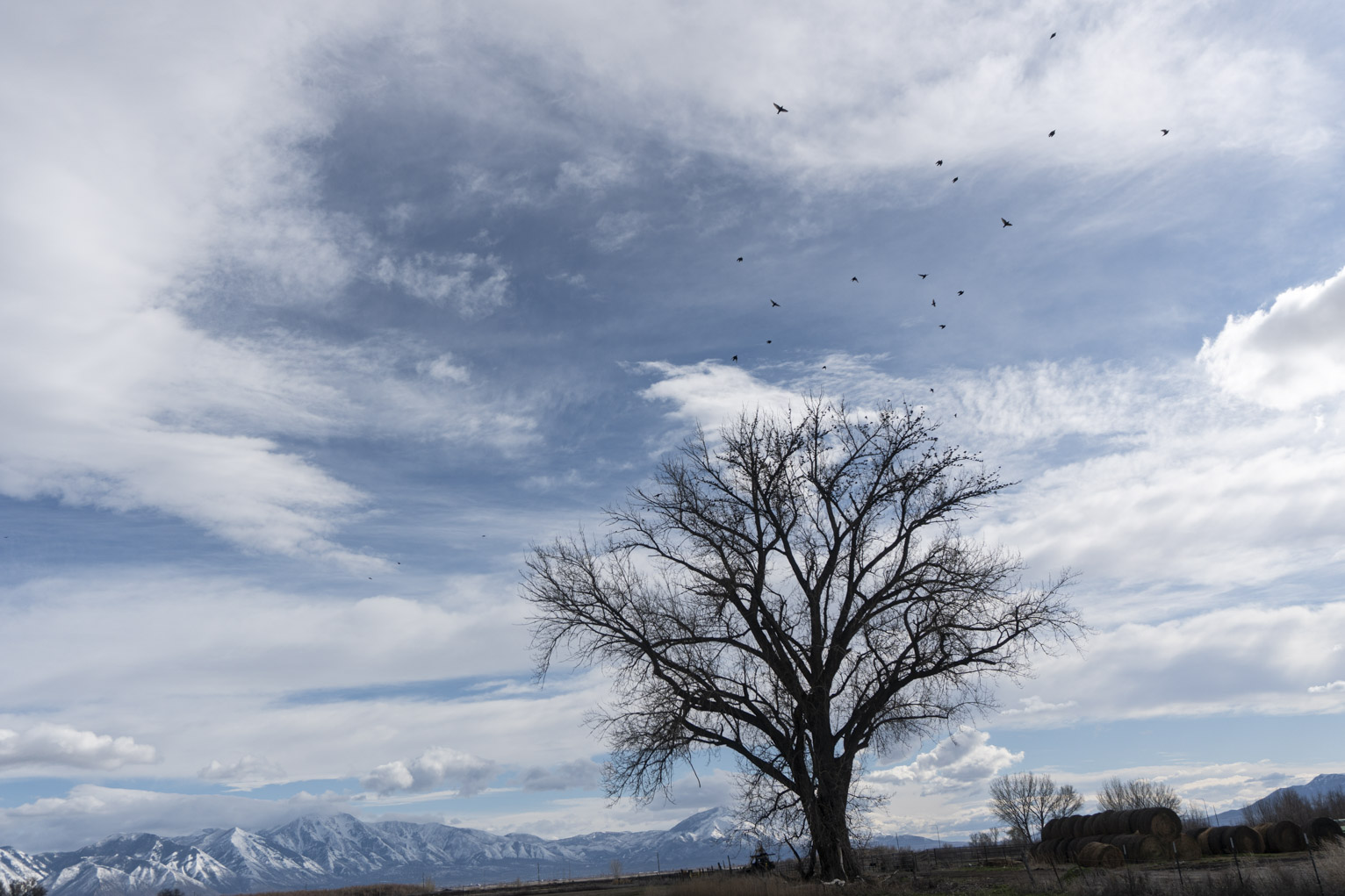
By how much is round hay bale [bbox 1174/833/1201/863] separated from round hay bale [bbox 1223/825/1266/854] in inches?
42.4

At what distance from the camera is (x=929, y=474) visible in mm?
26234

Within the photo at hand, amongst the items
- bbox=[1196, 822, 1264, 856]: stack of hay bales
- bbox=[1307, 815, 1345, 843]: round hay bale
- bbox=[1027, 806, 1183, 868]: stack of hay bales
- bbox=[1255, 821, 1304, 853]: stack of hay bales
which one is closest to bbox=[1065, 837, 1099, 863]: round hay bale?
bbox=[1027, 806, 1183, 868]: stack of hay bales

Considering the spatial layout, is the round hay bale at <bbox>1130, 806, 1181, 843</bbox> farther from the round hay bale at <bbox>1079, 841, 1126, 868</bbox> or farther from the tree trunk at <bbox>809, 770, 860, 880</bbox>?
the tree trunk at <bbox>809, 770, 860, 880</bbox>

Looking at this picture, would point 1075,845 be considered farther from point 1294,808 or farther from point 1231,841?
point 1294,808

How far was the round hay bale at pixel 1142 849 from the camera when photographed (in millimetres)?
33188

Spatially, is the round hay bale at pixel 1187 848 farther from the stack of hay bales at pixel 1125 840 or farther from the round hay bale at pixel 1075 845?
the round hay bale at pixel 1075 845

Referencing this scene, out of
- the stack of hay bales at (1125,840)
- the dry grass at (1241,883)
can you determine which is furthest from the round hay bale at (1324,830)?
the dry grass at (1241,883)

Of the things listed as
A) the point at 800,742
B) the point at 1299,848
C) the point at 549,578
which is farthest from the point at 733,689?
the point at 1299,848

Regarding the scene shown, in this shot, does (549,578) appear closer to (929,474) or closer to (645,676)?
(645,676)

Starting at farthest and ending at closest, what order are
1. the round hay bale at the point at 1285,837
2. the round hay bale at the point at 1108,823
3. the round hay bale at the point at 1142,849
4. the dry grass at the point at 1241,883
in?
the round hay bale at the point at 1108,823 < the round hay bale at the point at 1142,849 < the round hay bale at the point at 1285,837 < the dry grass at the point at 1241,883

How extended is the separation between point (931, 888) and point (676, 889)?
22.8ft

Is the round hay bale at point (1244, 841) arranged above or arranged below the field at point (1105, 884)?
below

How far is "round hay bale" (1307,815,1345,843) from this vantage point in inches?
1195

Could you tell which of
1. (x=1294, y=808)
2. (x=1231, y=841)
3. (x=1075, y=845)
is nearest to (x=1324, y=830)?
(x=1231, y=841)
